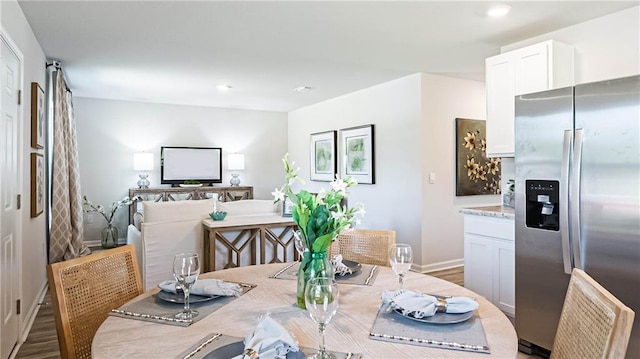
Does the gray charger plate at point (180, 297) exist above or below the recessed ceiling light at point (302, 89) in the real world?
below

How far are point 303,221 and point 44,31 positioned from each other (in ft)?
10.8

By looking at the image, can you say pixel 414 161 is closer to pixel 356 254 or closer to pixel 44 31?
pixel 356 254

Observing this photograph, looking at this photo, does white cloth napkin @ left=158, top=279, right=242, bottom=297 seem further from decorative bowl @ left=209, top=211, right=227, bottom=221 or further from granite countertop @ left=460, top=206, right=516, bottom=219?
granite countertop @ left=460, top=206, right=516, bottom=219

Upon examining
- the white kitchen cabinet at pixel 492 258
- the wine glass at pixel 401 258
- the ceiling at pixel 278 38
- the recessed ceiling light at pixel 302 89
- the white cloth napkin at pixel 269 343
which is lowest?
the white kitchen cabinet at pixel 492 258

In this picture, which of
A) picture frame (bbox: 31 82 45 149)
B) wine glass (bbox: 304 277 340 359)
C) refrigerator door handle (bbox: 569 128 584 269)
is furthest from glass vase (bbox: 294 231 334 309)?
picture frame (bbox: 31 82 45 149)

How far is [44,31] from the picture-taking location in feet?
11.1

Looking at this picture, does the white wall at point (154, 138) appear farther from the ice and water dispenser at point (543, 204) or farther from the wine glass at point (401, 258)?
the wine glass at point (401, 258)

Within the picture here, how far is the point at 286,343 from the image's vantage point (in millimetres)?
1024

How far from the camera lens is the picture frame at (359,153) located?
554 centimetres

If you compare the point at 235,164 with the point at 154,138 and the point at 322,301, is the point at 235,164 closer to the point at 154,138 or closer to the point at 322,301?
the point at 154,138

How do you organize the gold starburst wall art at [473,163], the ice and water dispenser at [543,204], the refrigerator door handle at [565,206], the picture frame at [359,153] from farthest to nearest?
1. the picture frame at [359,153]
2. the gold starburst wall art at [473,163]
3. the ice and water dispenser at [543,204]
4. the refrigerator door handle at [565,206]

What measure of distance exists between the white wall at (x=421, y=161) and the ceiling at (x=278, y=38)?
248 mm

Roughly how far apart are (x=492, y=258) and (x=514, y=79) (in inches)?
58.1

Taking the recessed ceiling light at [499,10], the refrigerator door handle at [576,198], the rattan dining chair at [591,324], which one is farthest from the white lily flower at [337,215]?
the recessed ceiling light at [499,10]
